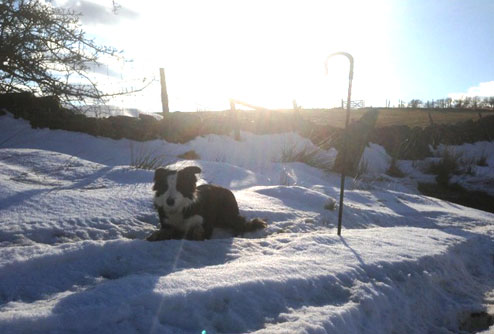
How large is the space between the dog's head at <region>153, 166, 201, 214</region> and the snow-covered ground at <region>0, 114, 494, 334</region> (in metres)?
0.39

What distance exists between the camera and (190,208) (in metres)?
4.16

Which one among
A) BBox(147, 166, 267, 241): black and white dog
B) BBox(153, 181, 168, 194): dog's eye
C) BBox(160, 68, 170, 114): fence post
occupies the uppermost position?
BBox(160, 68, 170, 114): fence post

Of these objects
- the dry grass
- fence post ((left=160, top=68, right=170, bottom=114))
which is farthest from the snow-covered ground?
the dry grass

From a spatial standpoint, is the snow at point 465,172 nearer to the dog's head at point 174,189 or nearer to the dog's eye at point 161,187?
the dog's head at point 174,189

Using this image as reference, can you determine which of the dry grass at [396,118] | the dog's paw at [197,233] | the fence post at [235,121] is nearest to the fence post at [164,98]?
the fence post at [235,121]

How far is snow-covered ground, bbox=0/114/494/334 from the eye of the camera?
2.06 meters

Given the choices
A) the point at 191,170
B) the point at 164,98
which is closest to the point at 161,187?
the point at 191,170

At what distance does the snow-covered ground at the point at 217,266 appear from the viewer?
206 cm

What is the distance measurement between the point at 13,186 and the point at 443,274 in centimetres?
460

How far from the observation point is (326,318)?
218 cm

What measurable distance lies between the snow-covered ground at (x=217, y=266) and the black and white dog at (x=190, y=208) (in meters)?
0.22

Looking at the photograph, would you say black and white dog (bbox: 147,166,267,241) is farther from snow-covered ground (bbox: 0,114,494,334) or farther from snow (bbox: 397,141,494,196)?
snow (bbox: 397,141,494,196)

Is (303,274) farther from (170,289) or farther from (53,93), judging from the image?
(53,93)

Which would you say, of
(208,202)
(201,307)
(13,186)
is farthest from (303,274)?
(13,186)
